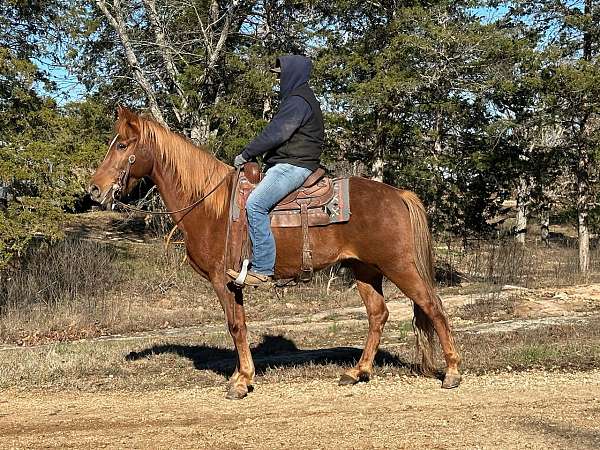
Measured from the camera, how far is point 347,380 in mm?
7922

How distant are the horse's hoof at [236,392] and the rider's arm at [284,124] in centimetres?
260

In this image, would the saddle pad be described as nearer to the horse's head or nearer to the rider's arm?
the rider's arm

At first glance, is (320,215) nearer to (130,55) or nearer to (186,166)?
(186,166)

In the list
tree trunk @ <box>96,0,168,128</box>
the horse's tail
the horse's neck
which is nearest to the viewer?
the horse's tail

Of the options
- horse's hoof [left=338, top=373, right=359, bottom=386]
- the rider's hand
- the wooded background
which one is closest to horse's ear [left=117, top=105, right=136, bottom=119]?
the rider's hand

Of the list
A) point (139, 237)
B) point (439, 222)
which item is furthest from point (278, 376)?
point (139, 237)

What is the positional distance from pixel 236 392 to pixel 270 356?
2874 millimetres

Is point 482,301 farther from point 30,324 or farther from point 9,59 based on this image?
point 9,59

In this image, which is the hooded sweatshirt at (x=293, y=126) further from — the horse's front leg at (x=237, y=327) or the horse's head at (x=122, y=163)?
the horse's front leg at (x=237, y=327)

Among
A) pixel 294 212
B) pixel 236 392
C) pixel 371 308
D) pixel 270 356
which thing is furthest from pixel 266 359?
pixel 294 212

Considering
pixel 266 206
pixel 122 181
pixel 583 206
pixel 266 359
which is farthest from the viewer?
pixel 583 206

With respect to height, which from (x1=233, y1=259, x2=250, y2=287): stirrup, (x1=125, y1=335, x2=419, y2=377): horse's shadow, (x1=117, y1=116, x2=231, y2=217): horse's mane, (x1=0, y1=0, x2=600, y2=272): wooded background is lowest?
(x1=125, y1=335, x2=419, y2=377): horse's shadow

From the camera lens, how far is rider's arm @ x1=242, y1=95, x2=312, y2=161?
7.48 metres

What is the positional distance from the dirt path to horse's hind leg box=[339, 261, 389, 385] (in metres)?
0.28
